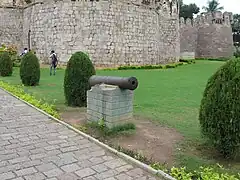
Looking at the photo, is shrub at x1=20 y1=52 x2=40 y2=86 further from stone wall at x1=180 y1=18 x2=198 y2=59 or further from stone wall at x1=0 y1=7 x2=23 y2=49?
stone wall at x1=180 y1=18 x2=198 y2=59

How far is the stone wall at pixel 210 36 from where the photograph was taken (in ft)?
135

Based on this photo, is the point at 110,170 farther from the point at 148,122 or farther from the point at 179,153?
the point at 148,122

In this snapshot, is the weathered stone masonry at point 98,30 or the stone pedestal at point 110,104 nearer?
the stone pedestal at point 110,104

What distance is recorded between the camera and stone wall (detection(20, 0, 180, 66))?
19.3 m

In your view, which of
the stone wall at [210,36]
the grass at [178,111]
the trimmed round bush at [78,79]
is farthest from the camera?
the stone wall at [210,36]

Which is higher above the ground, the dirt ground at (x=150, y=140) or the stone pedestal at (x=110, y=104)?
the stone pedestal at (x=110, y=104)

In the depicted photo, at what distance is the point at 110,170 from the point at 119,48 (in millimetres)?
17141

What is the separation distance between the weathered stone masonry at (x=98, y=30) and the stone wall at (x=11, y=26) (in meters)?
2.72

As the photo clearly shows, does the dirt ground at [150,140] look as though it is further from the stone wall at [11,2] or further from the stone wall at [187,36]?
the stone wall at [187,36]

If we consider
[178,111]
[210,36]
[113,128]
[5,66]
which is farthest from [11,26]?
[210,36]

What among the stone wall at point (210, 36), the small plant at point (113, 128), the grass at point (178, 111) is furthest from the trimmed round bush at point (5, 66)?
the stone wall at point (210, 36)

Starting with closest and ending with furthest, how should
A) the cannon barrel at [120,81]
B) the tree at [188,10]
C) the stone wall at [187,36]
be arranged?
the cannon barrel at [120,81] < the stone wall at [187,36] < the tree at [188,10]

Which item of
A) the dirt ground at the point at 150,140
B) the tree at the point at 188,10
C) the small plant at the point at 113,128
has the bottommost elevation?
the dirt ground at the point at 150,140

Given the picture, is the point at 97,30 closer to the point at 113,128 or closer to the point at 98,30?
the point at 98,30
